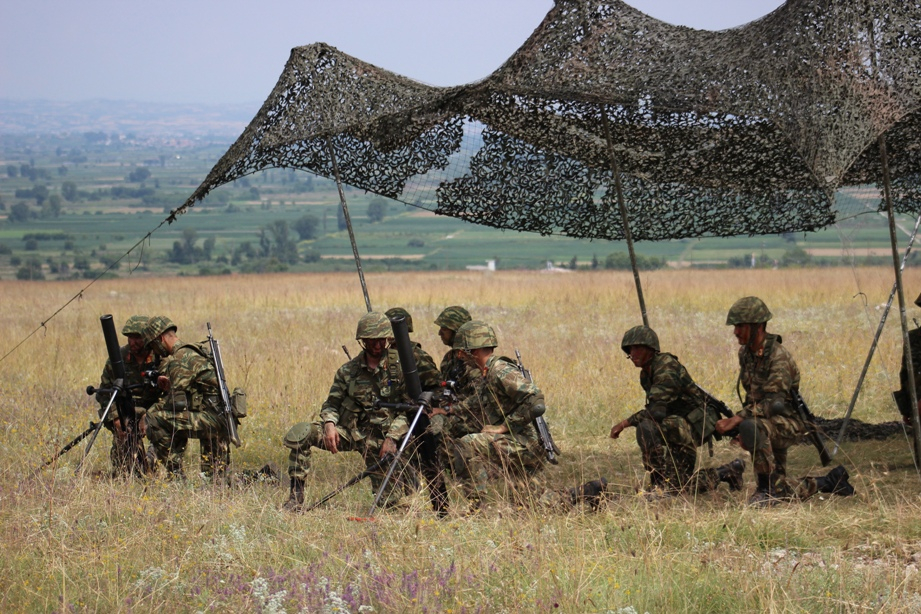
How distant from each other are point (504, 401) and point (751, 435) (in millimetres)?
1753

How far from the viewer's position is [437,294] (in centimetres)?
2517

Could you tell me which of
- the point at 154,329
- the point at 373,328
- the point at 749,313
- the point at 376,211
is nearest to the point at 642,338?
the point at 749,313

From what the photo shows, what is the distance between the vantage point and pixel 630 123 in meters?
8.03

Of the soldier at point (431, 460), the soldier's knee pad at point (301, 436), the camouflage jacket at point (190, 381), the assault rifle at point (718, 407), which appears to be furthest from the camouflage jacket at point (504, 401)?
the camouflage jacket at point (190, 381)

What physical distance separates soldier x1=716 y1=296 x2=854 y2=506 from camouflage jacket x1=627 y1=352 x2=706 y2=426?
26cm

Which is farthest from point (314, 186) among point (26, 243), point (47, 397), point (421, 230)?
point (47, 397)

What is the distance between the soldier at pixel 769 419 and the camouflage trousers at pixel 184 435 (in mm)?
3840

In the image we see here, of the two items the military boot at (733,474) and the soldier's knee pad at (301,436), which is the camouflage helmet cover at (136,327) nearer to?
the soldier's knee pad at (301,436)

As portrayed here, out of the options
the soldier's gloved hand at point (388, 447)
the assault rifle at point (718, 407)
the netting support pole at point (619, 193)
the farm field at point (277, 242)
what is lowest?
the farm field at point (277, 242)

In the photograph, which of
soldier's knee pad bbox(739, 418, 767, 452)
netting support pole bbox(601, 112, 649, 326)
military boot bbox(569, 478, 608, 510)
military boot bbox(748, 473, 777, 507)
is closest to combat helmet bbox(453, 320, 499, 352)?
military boot bbox(569, 478, 608, 510)

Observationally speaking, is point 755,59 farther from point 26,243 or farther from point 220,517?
point 26,243

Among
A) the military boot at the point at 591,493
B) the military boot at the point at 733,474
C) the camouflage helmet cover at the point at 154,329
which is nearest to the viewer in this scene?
the military boot at the point at 591,493

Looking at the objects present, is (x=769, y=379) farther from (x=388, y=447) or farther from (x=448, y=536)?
(x=448, y=536)

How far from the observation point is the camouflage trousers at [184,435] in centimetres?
818
